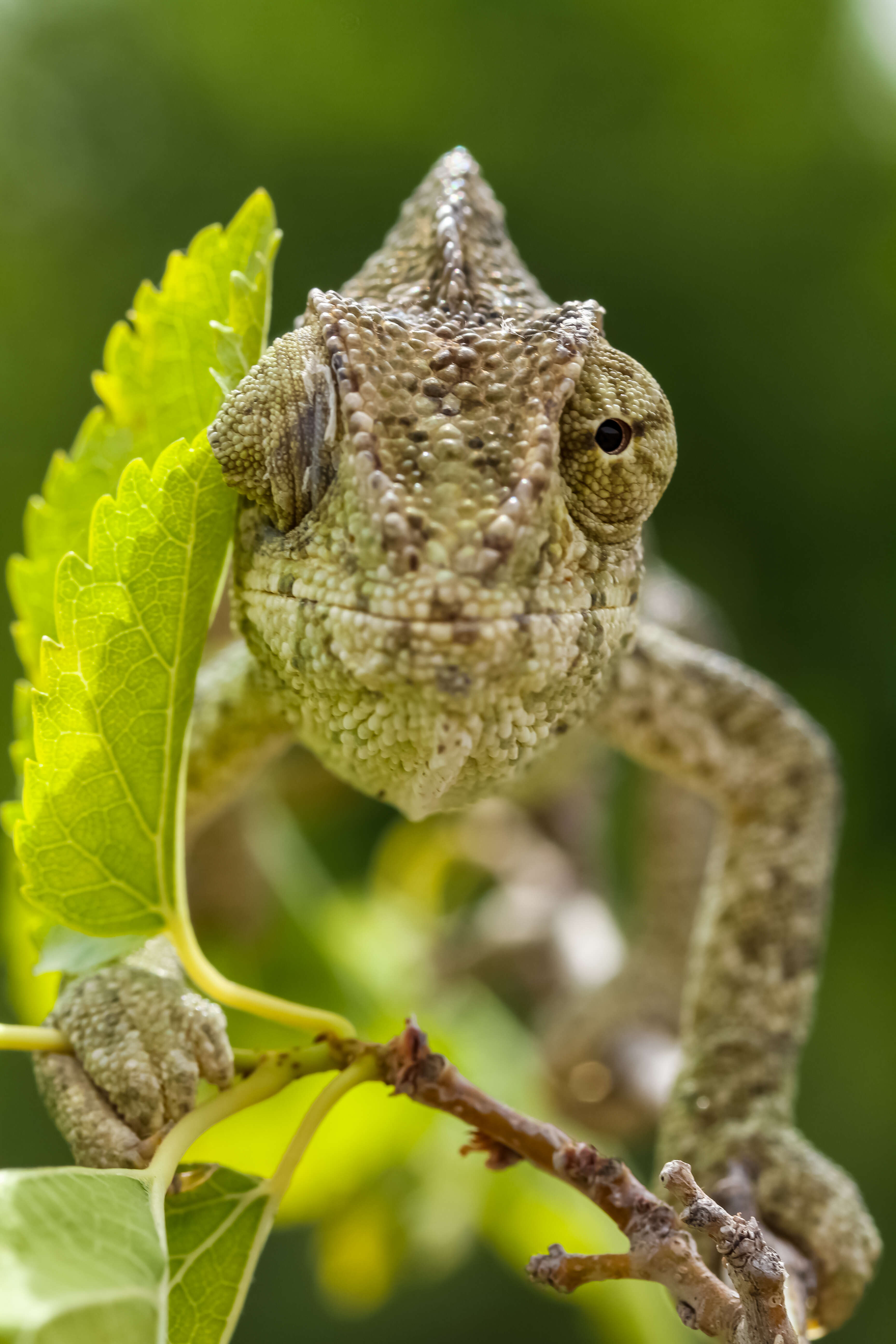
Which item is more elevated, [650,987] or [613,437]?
[613,437]

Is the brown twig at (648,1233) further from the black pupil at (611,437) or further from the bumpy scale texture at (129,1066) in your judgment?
the black pupil at (611,437)

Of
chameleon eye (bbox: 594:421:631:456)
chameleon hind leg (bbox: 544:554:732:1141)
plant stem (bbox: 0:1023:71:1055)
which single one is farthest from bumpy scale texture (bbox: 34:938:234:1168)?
chameleon hind leg (bbox: 544:554:732:1141)

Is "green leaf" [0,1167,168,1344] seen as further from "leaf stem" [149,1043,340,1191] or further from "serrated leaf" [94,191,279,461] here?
"serrated leaf" [94,191,279,461]

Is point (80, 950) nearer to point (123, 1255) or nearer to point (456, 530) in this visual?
point (123, 1255)

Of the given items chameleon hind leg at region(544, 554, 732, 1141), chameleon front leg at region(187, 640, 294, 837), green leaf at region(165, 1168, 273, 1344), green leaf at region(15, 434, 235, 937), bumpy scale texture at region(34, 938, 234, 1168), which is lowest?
chameleon hind leg at region(544, 554, 732, 1141)

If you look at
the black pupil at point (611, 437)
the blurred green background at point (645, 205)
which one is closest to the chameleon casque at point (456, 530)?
the black pupil at point (611, 437)

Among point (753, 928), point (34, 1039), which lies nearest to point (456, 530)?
point (34, 1039)
